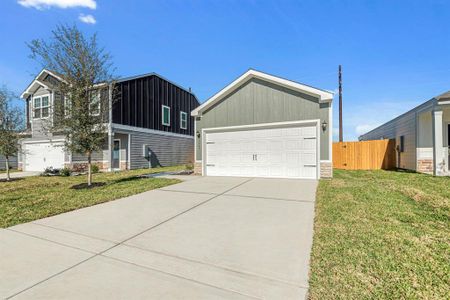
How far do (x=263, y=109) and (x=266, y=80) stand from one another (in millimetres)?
1287

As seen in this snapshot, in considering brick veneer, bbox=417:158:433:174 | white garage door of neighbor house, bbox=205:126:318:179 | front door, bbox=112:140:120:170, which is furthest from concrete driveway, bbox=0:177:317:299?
front door, bbox=112:140:120:170

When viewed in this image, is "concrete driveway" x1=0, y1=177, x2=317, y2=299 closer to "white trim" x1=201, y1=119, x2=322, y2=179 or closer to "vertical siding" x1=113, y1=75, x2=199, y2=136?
"white trim" x1=201, y1=119, x2=322, y2=179

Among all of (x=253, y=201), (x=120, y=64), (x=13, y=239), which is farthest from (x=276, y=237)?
(x=120, y=64)

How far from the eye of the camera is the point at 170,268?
2.55m

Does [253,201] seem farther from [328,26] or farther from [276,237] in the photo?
[328,26]

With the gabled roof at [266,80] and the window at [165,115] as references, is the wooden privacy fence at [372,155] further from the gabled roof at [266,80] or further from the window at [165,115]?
the window at [165,115]

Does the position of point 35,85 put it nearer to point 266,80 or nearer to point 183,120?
point 183,120

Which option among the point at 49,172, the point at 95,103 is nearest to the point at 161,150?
the point at 49,172

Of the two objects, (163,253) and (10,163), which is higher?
(10,163)

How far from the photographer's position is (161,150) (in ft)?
56.1

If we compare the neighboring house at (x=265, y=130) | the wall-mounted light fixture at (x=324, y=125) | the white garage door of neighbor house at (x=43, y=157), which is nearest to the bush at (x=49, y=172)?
the white garage door of neighbor house at (x=43, y=157)

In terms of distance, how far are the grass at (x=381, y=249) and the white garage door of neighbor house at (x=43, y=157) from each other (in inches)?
633

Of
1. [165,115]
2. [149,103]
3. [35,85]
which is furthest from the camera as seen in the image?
[165,115]

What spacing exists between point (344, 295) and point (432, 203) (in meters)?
5.00
